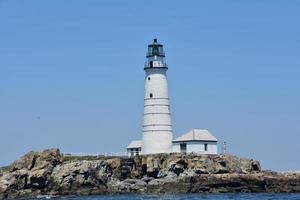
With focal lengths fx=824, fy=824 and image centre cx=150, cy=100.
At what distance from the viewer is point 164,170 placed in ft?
282

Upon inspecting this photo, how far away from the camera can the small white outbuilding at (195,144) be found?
92250mm

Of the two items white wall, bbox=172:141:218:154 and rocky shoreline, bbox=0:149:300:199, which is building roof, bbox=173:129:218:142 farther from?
rocky shoreline, bbox=0:149:300:199

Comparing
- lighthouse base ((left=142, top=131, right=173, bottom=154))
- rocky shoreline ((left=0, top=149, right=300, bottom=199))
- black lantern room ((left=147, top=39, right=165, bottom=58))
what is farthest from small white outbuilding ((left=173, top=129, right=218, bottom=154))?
black lantern room ((left=147, top=39, right=165, bottom=58))

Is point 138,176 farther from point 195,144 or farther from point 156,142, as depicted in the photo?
point 195,144

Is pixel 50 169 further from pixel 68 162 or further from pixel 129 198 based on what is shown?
pixel 129 198

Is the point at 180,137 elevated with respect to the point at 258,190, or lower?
elevated

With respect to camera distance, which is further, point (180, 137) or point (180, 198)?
point (180, 137)

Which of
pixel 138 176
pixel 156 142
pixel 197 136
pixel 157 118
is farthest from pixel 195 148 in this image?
pixel 138 176

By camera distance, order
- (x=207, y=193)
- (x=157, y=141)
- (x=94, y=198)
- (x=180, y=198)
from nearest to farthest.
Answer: (x=180, y=198) < (x=94, y=198) < (x=207, y=193) < (x=157, y=141)

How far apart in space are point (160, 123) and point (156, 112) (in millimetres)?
1301

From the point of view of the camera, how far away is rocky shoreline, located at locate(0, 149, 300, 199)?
278 feet

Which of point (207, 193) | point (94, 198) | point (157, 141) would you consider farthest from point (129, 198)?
point (157, 141)

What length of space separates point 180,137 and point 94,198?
19.9 m

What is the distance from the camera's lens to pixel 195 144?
92.5m
